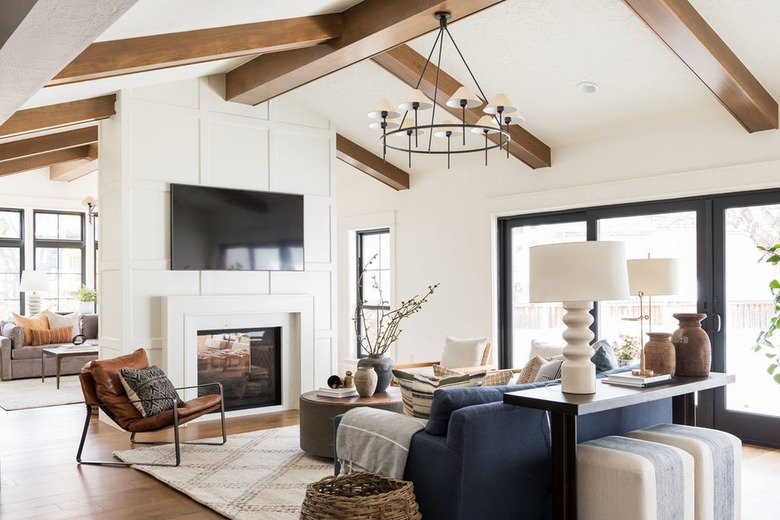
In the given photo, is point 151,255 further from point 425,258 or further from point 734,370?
point 734,370

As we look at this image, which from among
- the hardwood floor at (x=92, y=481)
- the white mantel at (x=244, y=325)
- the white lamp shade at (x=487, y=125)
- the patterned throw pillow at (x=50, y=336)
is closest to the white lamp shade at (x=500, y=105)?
the white lamp shade at (x=487, y=125)

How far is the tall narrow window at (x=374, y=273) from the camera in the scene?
886 centimetres

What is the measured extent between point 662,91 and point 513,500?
3682 millimetres

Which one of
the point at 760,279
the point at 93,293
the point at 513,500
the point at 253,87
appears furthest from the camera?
the point at 93,293

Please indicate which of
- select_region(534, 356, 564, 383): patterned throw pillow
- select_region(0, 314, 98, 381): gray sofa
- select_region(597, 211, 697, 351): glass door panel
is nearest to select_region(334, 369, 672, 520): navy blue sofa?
select_region(534, 356, 564, 383): patterned throw pillow

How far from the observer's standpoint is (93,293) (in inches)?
422

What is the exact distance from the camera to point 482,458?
9.85 ft

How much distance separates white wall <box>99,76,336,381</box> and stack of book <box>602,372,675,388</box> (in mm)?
4156

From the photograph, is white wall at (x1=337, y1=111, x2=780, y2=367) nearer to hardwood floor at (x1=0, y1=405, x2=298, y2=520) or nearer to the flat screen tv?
the flat screen tv

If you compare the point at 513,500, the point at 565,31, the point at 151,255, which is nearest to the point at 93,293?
the point at 151,255

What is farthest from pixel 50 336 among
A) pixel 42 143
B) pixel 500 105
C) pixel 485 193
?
pixel 500 105

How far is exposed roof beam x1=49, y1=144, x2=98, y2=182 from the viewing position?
9.04 m

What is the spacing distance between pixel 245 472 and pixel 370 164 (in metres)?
4.36

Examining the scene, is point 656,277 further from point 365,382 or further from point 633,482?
point 365,382
